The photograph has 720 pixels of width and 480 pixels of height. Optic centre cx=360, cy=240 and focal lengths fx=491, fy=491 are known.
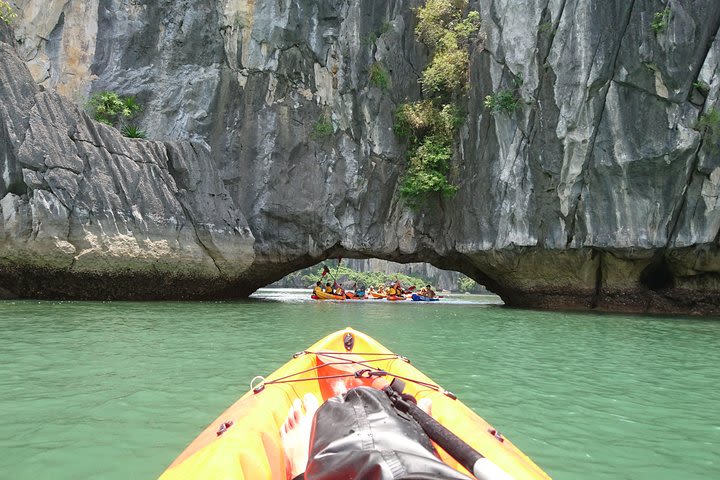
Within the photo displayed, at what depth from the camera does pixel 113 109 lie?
54.0ft

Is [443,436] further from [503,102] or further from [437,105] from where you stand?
[437,105]

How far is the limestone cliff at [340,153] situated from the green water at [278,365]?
5.33 m

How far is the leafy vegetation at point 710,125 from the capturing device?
13016 millimetres

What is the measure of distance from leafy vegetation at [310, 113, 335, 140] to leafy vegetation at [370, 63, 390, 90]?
2.20 m

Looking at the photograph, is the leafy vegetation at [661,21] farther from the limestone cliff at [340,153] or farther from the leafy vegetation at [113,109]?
the leafy vegetation at [113,109]

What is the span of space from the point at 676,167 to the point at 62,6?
1993 cm

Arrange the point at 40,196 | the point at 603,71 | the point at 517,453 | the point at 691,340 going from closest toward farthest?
the point at 517,453 < the point at 691,340 < the point at 40,196 < the point at 603,71

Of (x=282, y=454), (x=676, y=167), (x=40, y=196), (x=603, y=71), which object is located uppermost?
(x=603, y=71)

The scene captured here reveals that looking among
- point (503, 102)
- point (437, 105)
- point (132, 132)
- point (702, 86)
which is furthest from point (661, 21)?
point (132, 132)

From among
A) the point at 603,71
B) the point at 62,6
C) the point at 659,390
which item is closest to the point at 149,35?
the point at 62,6

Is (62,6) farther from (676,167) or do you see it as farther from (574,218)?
(676,167)

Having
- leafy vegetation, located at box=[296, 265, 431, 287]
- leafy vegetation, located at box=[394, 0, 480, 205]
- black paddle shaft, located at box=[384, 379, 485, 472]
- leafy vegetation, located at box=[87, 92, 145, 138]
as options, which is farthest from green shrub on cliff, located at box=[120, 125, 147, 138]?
leafy vegetation, located at box=[296, 265, 431, 287]

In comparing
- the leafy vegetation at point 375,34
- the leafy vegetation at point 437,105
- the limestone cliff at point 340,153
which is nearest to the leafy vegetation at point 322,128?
the limestone cliff at point 340,153

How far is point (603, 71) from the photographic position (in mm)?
14117
